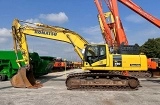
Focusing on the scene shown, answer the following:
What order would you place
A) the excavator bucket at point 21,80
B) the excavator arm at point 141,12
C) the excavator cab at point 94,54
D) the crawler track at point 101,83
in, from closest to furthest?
the crawler track at point 101,83 → the excavator bucket at point 21,80 → the excavator cab at point 94,54 → the excavator arm at point 141,12

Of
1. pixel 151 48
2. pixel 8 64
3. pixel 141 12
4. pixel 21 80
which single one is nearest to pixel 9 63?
pixel 8 64

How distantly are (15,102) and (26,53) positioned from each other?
9063 millimetres

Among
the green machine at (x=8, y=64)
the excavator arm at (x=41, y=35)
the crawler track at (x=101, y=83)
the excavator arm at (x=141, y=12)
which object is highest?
the excavator arm at (x=141, y=12)

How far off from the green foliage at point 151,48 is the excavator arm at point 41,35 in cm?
6135

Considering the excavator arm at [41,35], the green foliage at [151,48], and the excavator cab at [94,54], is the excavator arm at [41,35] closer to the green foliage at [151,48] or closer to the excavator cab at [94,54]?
the excavator cab at [94,54]

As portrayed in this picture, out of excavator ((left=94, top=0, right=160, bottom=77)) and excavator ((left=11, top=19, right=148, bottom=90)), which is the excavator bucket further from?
excavator ((left=94, top=0, right=160, bottom=77))

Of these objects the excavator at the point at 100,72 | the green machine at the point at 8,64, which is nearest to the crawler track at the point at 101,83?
the excavator at the point at 100,72

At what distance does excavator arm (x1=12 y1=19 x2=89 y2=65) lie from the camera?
71.7ft

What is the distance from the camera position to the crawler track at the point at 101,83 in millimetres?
18234

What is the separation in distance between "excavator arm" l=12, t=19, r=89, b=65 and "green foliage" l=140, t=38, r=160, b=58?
61349mm

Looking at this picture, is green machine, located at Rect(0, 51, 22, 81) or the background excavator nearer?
the background excavator

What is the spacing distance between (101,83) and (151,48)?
226 feet

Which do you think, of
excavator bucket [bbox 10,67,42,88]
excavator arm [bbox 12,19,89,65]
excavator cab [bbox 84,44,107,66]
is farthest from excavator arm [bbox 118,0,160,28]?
excavator bucket [bbox 10,67,42,88]

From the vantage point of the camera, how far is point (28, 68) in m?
19.9
